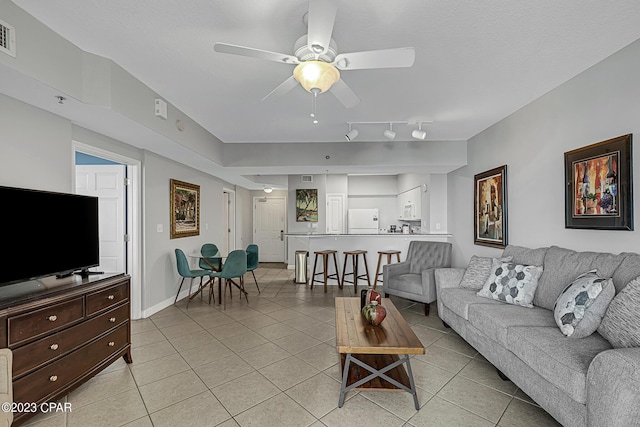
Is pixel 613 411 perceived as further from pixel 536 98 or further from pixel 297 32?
pixel 536 98

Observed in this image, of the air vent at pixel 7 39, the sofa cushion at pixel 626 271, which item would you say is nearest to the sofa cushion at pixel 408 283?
the sofa cushion at pixel 626 271

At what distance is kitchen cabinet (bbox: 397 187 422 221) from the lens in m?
6.71

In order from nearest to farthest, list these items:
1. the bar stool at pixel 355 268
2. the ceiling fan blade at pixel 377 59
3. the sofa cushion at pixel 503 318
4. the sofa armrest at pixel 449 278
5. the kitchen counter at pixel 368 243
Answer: the ceiling fan blade at pixel 377 59 < the sofa cushion at pixel 503 318 < the sofa armrest at pixel 449 278 < the bar stool at pixel 355 268 < the kitchen counter at pixel 368 243

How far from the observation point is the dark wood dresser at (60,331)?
1.82 metres

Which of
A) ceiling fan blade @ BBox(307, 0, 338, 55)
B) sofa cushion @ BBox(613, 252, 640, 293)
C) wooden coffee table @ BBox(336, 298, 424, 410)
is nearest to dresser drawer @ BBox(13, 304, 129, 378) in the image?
wooden coffee table @ BBox(336, 298, 424, 410)

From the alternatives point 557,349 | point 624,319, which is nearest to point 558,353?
point 557,349

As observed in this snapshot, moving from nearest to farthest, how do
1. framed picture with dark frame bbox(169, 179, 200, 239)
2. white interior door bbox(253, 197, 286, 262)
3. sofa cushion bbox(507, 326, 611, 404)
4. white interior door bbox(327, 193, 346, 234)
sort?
sofa cushion bbox(507, 326, 611, 404) < framed picture with dark frame bbox(169, 179, 200, 239) < white interior door bbox(327, 193, 346, 234) < white interior door bbox(253, 197, 286, 262)

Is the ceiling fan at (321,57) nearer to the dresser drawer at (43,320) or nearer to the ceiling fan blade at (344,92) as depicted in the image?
the ceiling fan blade at (344,92)

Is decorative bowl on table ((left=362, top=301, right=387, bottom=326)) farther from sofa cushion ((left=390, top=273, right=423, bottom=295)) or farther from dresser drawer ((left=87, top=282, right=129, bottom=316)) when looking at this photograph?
dresser drawer ((left=87, top=282, right=129, bottom=316))

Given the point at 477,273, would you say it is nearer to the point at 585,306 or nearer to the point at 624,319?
the point at 585,306

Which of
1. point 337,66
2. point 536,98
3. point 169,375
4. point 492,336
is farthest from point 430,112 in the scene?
point 169,375

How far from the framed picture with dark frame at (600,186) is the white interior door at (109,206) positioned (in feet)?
16.2

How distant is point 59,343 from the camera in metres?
2.09

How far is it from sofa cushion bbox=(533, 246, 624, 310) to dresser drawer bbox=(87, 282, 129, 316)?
375 centimetres
